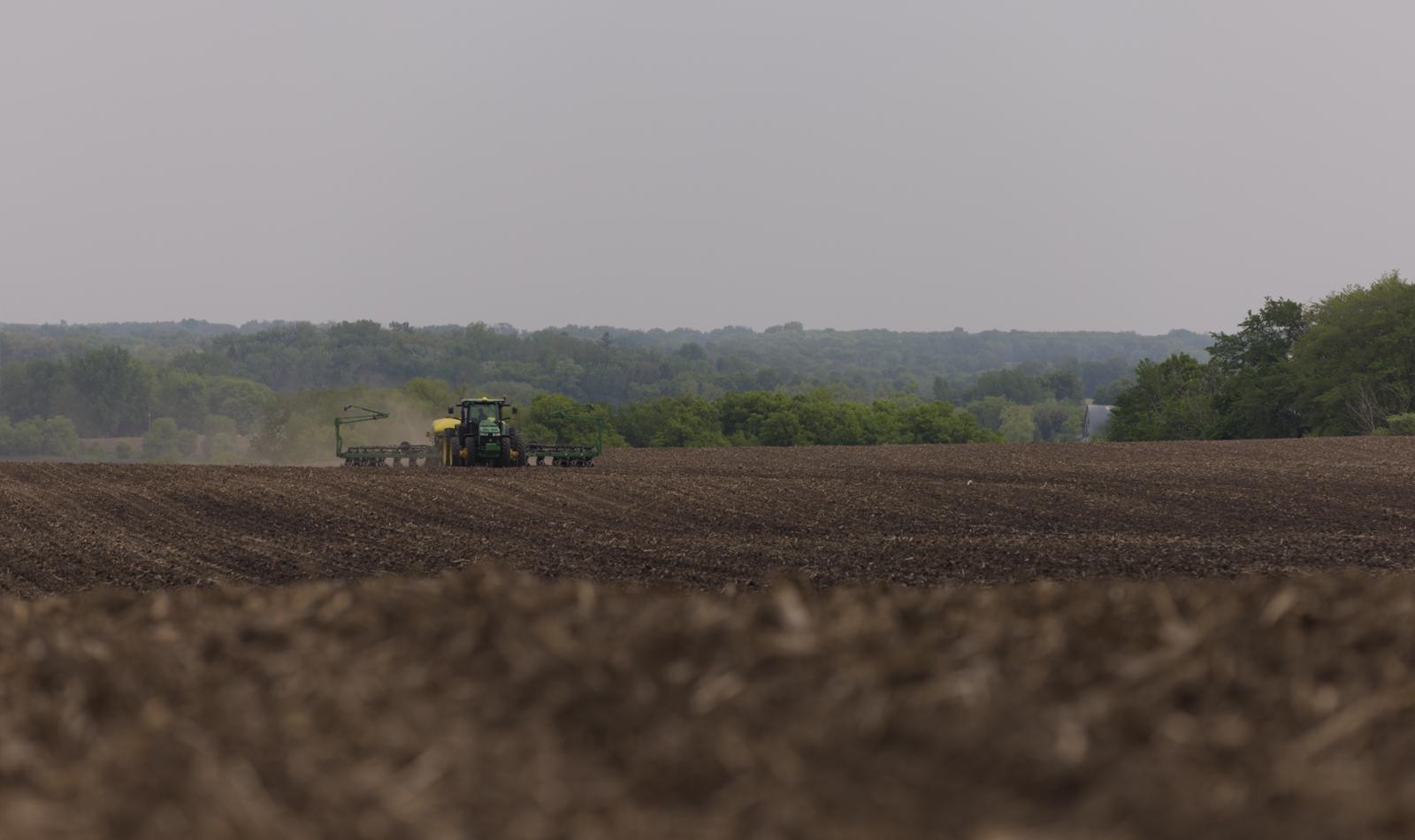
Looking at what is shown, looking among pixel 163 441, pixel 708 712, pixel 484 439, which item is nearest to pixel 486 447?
pixel 484 439

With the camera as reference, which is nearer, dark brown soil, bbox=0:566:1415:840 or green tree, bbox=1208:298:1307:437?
dark brown soil, bbox=0:566:1415:840

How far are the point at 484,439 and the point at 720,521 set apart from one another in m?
15.1

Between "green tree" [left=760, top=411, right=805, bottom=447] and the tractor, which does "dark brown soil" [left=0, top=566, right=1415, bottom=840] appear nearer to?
the tractor

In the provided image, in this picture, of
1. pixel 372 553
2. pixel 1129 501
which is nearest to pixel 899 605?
pixel 372 553

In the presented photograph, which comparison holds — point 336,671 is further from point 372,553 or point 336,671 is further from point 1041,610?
point 372,553

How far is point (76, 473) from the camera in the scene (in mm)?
38406

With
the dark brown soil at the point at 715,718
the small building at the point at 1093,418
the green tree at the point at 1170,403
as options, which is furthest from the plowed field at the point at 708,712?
the small building at the point at 1093,418

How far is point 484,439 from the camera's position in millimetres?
41656

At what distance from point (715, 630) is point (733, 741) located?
144cm

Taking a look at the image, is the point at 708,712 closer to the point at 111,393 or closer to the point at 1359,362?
the point at 1359,362

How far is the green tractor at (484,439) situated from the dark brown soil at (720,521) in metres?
2.63

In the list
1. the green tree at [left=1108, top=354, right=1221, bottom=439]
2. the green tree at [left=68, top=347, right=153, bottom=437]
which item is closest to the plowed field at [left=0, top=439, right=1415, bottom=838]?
the green tree at [left=1108, top=354, right=1221, bottom=439]

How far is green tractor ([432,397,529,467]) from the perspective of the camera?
41656 mm

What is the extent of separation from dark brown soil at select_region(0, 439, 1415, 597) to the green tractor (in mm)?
2631
